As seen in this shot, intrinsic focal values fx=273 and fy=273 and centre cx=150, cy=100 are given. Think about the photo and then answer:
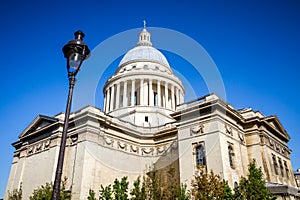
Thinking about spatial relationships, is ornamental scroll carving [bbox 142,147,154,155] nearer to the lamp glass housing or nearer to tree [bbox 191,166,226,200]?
tree [bbox 191,166,226,200]

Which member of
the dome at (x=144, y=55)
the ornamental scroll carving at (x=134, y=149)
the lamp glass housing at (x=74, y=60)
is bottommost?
the lamp glass housing at (x=74, y=60)

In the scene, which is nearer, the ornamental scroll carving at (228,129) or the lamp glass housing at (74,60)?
the lamp glass housing at (74,60)

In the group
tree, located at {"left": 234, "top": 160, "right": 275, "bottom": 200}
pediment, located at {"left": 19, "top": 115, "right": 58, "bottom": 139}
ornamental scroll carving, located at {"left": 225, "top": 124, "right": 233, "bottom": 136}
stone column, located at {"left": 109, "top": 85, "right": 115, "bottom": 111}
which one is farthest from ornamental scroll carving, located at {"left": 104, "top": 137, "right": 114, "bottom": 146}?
tree, located at {"left": 234, "top": 160, "right": 275, "bottom": 200}

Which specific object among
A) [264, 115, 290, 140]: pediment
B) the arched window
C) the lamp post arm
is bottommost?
the lamp post arm

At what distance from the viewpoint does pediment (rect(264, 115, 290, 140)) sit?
97.6ft

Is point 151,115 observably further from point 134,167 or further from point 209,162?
point 209,162

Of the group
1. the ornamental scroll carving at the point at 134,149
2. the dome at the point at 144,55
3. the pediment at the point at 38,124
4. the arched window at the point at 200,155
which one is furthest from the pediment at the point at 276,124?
the pediment at the point at 38,124

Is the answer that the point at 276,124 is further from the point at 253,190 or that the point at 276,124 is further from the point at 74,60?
the point at 74,60

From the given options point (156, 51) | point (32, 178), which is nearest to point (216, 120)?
point (32, 178)

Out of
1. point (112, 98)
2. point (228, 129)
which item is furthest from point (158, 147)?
point (112, 98)

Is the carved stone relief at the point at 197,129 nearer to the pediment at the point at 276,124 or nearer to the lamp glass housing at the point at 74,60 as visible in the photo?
the pediment at the point at 276,124

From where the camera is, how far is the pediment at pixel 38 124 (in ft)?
98.9

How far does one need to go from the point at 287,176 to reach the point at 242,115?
9031 millimetres

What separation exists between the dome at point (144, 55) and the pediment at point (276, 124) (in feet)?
71.0
